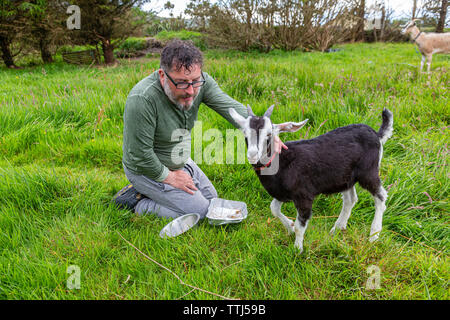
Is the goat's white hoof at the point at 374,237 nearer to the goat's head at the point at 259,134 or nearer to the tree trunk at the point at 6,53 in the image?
the goat's head at the point at 259,134

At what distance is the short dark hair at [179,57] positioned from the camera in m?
2.36

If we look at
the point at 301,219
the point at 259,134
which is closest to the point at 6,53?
the point at 259,134

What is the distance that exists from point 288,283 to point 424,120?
3.46m

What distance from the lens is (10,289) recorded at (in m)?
1.96

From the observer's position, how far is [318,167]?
2.27 m

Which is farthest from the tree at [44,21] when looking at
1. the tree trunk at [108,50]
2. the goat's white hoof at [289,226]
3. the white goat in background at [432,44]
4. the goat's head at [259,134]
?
the white goat in background at [432,44]

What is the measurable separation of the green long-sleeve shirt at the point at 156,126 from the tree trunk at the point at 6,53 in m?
11.3

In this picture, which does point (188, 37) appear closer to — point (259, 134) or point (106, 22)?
point (106, 22)

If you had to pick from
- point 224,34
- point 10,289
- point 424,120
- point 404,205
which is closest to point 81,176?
point 10,289

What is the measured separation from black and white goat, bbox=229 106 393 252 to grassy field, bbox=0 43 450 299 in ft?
0.95

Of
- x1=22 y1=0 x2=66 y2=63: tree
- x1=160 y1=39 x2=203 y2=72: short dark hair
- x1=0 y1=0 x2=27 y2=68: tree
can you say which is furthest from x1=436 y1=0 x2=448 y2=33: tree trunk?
x1=0 y1=0 x2=27 y2=68: tree

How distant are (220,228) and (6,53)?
12.6 meters

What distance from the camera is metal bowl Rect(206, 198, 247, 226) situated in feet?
8.53
